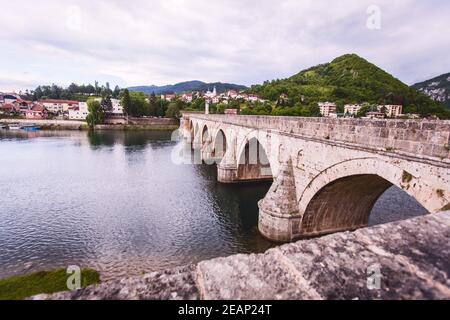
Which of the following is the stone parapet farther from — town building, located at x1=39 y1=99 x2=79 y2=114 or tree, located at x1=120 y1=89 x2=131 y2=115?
town building, located at x1=39 y1=99 x2=79 y2=114

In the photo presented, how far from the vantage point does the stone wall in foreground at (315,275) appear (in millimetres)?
1907

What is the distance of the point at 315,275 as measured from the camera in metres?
2.10

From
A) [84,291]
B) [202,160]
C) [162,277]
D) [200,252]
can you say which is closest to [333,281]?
[162,277]

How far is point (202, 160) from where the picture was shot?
120 ft

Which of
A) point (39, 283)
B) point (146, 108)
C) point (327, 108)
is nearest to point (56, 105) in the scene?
point (146, 108)

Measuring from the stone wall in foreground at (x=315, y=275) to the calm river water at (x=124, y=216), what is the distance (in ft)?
35.1

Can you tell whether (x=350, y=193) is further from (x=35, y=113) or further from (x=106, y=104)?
(x=35, y=113)

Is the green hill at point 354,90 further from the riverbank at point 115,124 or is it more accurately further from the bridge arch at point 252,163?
the bridge arch at point 252,163

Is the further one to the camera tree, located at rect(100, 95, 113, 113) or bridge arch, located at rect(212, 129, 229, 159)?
tree, located at rect(100, 95, 113, 113)

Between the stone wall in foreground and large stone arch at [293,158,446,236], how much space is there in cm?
553

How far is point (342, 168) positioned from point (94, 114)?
253ft

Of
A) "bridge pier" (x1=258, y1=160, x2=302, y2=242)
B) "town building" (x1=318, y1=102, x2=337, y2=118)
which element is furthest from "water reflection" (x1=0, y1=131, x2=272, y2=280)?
"town building" (x1=318, y1=102, x2=337, y2=118)

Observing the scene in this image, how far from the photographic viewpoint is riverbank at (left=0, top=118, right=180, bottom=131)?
245ft

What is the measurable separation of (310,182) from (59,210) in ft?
55.6
